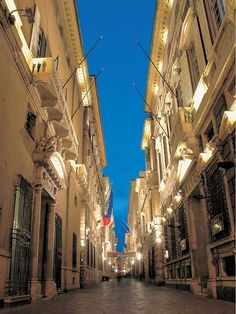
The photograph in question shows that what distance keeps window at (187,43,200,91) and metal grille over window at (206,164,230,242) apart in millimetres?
5340

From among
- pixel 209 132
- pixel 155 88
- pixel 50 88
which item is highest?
pixel 155 88

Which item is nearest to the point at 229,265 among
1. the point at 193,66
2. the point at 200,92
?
the point at 200,92

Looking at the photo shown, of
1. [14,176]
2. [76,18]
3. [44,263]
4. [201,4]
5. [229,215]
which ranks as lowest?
[44,263]

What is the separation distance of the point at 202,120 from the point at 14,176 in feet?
25.7

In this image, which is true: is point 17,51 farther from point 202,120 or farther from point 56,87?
point 202,120

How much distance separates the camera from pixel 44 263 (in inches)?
593

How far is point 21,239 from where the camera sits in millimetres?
10648

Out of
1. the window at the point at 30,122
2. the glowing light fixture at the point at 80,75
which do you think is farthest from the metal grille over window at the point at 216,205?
the glowing light fixture at the point at 80,75

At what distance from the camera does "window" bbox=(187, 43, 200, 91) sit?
52.5ft

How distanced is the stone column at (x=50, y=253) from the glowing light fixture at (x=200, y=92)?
834 centimetres

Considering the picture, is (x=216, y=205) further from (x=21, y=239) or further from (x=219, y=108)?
(x=21, y=239)

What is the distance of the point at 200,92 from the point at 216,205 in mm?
5043

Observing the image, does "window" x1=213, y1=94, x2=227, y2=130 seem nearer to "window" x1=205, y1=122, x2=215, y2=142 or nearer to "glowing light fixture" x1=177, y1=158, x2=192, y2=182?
"window" x1=205, y1=122, x2=215, y2=142

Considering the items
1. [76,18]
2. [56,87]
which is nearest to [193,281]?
[56,87]
